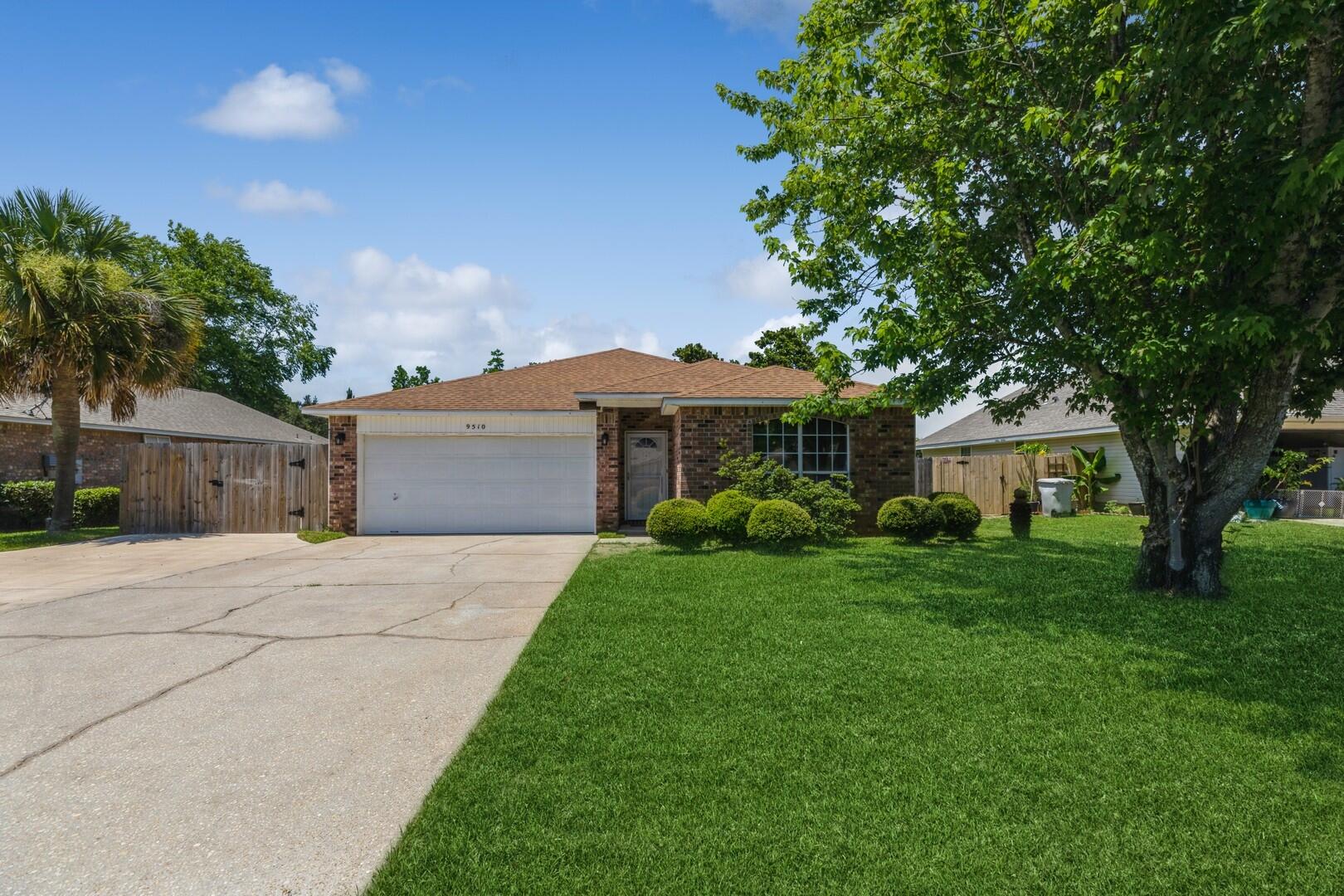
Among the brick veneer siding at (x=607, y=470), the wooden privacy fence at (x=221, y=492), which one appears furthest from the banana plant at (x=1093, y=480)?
the wooden privacy fence at (x=221, y=492)

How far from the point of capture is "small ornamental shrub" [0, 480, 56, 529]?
15.2 meters

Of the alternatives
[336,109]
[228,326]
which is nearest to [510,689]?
[336,109]

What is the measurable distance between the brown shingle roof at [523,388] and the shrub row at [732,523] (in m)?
4.41

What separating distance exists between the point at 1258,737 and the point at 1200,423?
4.00m

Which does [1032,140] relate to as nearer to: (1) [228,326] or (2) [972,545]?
(2) [972,545]

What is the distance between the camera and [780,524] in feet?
34.5

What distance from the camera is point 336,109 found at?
935 cm

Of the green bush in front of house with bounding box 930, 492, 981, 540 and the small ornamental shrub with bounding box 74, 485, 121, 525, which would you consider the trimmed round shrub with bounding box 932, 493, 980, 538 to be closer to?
the green bush in front of house with bounding box 930, 492, 981, 540

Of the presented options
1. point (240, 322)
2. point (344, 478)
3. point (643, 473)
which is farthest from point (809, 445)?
point (240, 322)

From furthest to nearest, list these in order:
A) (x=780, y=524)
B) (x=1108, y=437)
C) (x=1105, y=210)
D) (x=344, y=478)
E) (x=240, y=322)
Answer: (x=240, y=322), (x=1108, y=437), (x=344, y=478), (x=780, y=524), (x=1105, y=210)

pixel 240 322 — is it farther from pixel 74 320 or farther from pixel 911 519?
pixel 911 519

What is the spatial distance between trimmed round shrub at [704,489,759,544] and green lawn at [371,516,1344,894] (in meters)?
4.05

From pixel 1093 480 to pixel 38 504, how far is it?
26.5 meters

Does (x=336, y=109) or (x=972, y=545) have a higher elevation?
(x=336, y=109)
